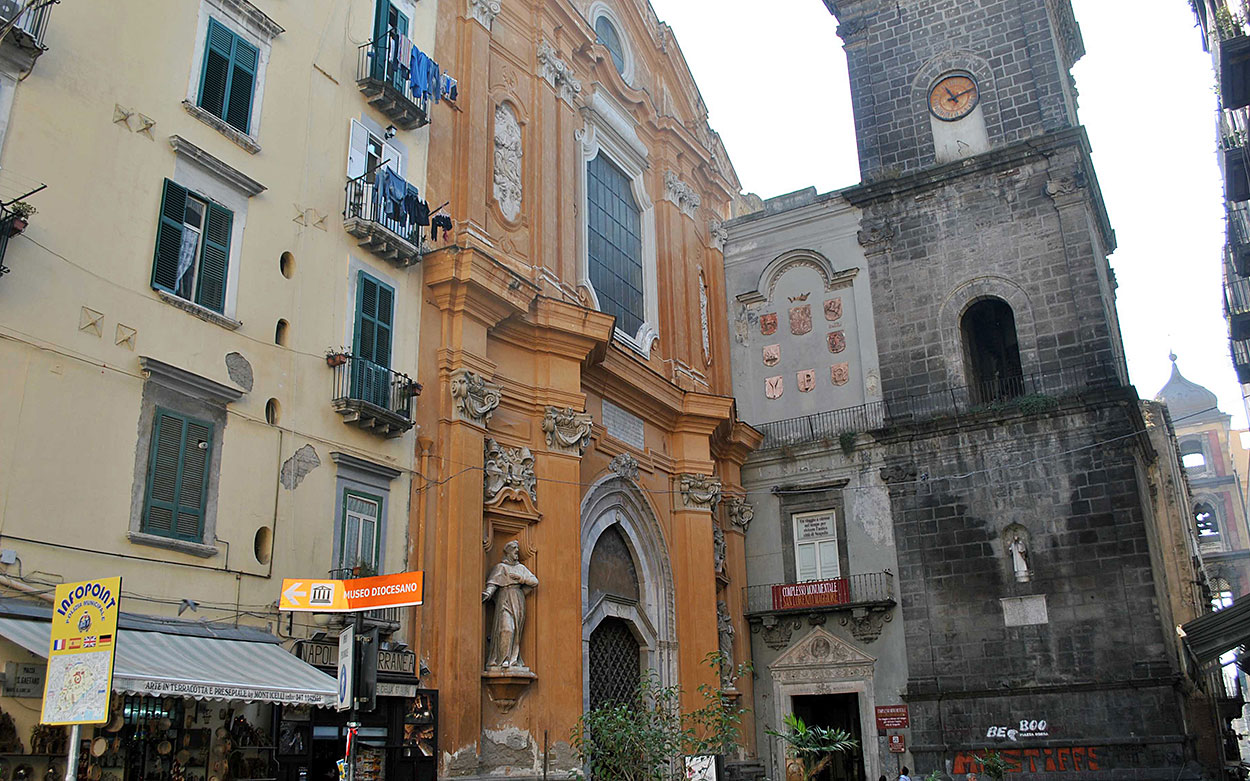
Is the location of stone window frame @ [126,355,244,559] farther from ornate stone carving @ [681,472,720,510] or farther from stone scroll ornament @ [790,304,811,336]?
stone scroll ornament @ [790,304,811,336]

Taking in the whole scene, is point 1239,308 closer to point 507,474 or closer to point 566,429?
point 566,429

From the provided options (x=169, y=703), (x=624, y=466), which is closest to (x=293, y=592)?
(x=169, y=703)

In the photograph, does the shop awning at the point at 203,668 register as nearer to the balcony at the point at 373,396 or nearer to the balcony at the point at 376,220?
the balcony at the point at 373,396

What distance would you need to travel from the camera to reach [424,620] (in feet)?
47.8

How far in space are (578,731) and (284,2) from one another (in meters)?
10.7

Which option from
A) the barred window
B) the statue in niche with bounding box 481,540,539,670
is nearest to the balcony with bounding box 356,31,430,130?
the barred window

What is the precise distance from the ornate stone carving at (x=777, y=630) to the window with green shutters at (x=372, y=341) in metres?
11.6

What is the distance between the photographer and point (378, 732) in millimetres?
13406

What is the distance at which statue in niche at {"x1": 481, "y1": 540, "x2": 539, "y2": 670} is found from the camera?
51.9 ft

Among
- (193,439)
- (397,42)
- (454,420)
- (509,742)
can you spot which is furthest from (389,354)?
(509,742)

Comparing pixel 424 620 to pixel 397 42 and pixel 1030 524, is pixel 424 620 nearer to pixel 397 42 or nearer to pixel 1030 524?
pixel 397 42

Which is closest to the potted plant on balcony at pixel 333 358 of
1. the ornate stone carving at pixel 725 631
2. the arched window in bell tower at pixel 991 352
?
the ornate stone carving at pixel 725 631

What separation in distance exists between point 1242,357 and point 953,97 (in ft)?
49.3

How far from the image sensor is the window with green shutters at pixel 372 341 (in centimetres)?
1413
